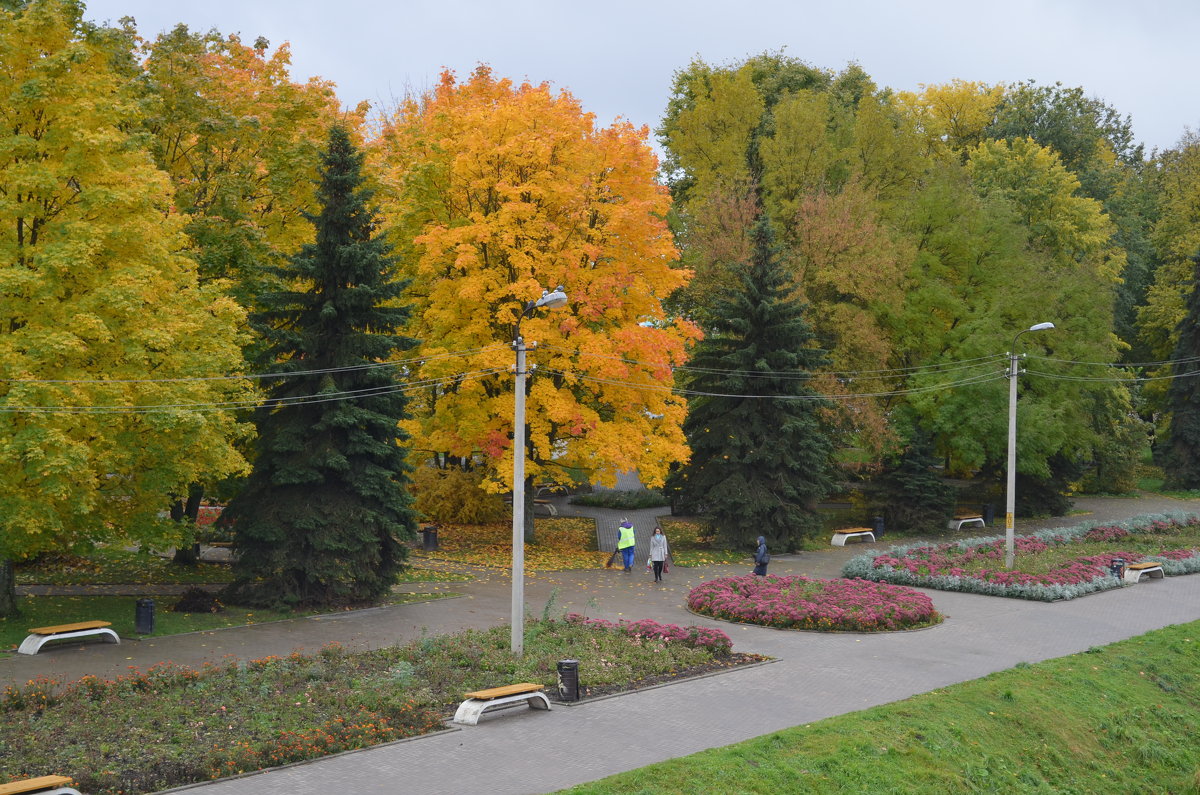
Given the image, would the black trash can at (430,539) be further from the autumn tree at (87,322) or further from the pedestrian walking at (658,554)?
the autumn tree at (87,322)

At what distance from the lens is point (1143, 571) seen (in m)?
27.9

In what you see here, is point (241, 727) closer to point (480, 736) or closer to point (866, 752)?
point (480, 736)

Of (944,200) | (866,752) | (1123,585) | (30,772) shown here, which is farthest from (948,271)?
(30,772)

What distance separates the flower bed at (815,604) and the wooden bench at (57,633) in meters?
11.9

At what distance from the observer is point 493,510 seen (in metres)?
36.7

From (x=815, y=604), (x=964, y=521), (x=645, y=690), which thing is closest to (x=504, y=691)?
(x=645, y=690)

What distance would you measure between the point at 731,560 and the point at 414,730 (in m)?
18.3

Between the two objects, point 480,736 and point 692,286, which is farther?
point 692,286

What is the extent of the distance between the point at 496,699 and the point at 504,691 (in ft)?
0.54

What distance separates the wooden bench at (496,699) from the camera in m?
14.2

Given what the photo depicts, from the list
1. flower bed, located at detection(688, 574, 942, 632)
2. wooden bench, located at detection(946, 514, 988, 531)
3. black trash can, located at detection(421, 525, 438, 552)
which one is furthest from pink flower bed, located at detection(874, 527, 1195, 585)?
black trash can, located at detection(421, 525, 438, 552)

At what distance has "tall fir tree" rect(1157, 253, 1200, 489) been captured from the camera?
5053 centimetres

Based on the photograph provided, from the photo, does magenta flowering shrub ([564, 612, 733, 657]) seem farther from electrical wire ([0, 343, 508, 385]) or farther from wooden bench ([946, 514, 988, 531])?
wooden bench ([946, 514, 988, 531])

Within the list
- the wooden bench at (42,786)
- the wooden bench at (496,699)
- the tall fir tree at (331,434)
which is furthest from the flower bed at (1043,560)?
the wooden bench at (42,786)
